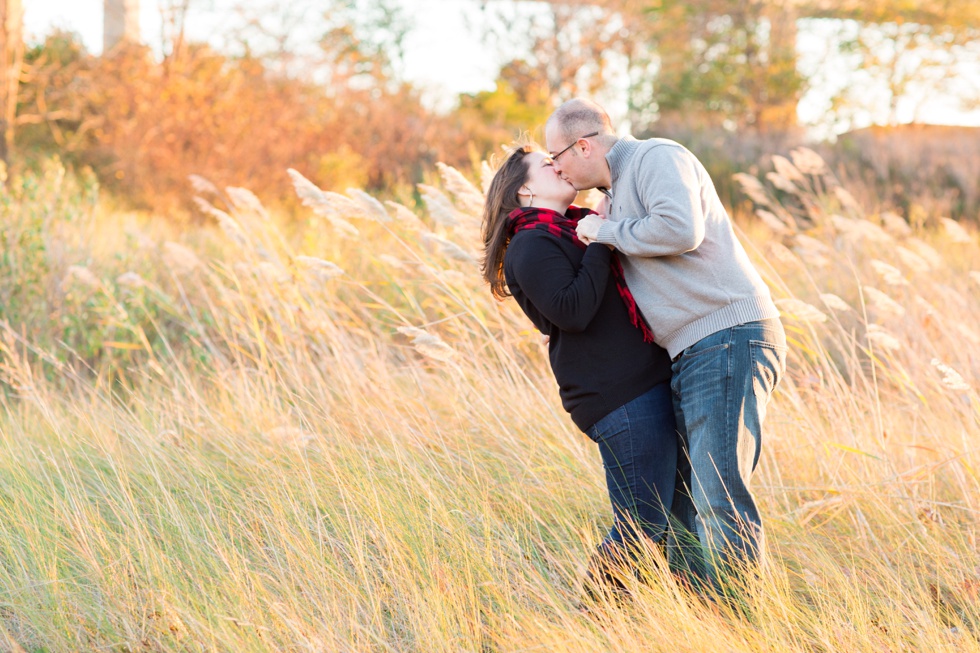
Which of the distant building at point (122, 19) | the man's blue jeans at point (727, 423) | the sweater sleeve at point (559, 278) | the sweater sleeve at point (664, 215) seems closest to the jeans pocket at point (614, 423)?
the man's blue jeans at point (727, 423)

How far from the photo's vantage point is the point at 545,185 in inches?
111

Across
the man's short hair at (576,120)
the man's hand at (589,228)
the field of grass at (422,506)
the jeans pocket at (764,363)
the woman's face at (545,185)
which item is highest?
the man's short hair at (576,120)

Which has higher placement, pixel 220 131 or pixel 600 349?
→ pixel 220 131

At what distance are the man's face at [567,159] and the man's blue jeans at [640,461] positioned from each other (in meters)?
0.72

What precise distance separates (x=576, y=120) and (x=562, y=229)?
13.3 inches

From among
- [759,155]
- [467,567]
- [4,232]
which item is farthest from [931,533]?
[759,155]

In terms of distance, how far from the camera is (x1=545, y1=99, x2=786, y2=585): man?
8.60 feet

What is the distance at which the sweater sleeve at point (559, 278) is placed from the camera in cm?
259

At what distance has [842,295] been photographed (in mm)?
6512

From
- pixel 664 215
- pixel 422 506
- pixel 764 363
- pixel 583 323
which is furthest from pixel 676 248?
pixel 422 506

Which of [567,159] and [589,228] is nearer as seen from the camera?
[589,228]

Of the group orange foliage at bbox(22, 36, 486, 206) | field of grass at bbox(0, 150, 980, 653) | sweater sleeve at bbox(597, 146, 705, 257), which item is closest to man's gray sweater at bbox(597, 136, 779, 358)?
sweater sleeve at bbox(597, 146, 705, 257)

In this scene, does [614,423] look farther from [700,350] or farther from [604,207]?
[604,207]

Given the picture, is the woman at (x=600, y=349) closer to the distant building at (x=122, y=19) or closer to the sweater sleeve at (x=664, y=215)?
the sweater sleeve at (x=664, y=215)
